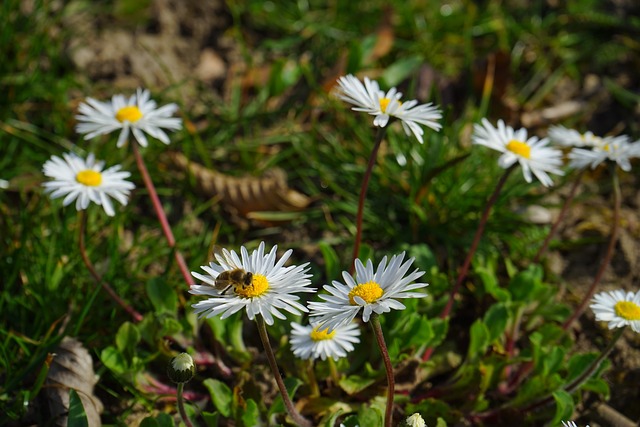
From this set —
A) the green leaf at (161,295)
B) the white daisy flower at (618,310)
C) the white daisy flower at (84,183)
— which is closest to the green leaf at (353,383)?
the green leaf at (161,295)

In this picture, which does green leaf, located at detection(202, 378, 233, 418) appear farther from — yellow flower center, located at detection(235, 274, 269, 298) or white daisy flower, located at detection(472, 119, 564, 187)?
white daisy flower, located at detection(472, 119, 564, 187)

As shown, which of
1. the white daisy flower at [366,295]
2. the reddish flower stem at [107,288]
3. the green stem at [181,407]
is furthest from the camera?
the reddish flower stem at [107,288]

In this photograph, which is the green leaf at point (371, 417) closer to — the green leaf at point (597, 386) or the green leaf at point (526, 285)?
the green leaf at point (597, 386)

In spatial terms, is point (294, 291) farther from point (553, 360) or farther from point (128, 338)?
point (553, 360)

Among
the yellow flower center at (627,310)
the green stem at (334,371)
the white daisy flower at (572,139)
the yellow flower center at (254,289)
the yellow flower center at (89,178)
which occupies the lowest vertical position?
the yellow flower center at (254,289)

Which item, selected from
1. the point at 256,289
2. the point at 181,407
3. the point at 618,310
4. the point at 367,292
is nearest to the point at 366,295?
the point at 367,292

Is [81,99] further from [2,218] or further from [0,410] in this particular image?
[0,410]

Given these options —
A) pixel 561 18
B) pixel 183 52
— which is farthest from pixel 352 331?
pixel 561 18
